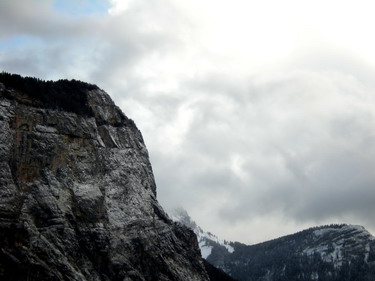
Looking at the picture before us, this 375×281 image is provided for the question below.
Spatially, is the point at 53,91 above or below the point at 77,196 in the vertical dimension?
above

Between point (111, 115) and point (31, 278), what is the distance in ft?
113

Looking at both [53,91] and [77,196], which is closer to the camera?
[77,196]

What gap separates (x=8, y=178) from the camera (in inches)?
2785

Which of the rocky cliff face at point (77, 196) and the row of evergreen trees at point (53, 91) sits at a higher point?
the row of evergreen trees at point (53, 91)

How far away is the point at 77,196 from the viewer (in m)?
76.5

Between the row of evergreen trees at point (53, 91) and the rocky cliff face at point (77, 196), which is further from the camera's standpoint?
Answer: the row of evergreen trees at point (53, 91)

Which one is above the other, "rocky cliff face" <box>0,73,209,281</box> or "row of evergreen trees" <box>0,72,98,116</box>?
"row of evergreen trees" <box>0,72,98,116</box>

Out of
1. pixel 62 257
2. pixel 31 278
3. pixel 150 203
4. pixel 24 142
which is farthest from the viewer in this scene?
pixel 150 203

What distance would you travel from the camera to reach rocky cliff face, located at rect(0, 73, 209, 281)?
67875 mm

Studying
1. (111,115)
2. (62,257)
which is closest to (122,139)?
(111,115)

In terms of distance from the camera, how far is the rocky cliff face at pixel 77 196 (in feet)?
223

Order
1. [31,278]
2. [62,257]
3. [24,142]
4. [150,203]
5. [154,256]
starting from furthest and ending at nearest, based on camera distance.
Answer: [150,203] → [154,256] → [24,142] → [62,257] → [31,278]

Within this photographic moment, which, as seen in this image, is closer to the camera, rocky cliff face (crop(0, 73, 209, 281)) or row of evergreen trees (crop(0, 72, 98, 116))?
rocky cliff face (crop(0, 73, 209, 281))

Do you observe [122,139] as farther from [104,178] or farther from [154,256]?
[154,256]
